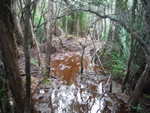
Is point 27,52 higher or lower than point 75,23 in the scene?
lower

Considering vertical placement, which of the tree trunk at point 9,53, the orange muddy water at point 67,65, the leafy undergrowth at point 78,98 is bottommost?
the leafy undergrowth at point 78,98

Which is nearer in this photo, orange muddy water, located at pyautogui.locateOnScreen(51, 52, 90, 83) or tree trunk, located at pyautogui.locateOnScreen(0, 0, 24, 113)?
A: tree trunk, located at pyautogui.locateOnScreen(0, 0, 24, 113)

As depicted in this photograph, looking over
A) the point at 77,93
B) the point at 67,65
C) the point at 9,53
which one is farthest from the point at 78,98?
the point at 67,65

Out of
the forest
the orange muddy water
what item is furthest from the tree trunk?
the orange muddy water

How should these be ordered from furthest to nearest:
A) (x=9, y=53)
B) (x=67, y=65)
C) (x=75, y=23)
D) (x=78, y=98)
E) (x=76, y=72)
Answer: (x=75, y=23) < (x=67, y=65) < (x=76, y=72) < (x=78, y=98) < (x=9, y=53)

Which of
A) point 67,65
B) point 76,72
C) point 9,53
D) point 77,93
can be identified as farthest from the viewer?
point 67,65

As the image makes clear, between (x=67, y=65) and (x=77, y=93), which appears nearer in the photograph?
(x=77, y=93)

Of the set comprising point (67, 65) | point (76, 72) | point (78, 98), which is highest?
point (67, 65)

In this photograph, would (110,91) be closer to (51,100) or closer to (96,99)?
(96,99)

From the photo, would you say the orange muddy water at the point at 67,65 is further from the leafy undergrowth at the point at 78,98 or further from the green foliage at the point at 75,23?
the green foliage at the point at 75,23

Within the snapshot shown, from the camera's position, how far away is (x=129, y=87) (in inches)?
245

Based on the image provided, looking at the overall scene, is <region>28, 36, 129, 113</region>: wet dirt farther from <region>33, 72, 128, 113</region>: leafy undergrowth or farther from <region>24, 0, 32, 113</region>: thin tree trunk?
<region>24, 0, 32, 113</region>: thin tree trunk

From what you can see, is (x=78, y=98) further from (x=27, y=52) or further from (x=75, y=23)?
(x=75, y=23)

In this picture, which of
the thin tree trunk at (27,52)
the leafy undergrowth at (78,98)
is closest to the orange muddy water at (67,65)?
the leafy undergrowth at (78,98)
